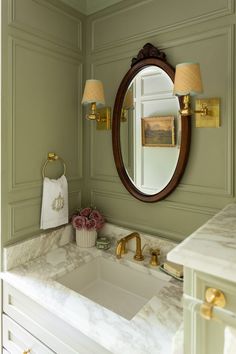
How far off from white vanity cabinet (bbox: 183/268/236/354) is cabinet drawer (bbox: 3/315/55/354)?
79 cm

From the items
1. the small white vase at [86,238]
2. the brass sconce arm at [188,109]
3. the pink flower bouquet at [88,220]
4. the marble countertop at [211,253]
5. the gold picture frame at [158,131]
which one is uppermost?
the brass sconce arm at [188,109]

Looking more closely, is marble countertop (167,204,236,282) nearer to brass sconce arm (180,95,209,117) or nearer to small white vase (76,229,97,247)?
brass sconce arm (180,95,209,117)

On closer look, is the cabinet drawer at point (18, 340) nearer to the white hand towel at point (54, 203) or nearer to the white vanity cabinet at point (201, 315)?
the white hand towel at point (54, 203)

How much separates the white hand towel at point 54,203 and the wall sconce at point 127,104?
0.56 metres

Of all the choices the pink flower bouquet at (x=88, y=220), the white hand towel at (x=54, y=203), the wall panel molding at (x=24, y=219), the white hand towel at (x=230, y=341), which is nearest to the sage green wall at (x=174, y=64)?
the pink flower bouquet at (x=88, y=220)

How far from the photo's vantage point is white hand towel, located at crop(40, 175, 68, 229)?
159cm

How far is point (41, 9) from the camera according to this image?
5.12ft

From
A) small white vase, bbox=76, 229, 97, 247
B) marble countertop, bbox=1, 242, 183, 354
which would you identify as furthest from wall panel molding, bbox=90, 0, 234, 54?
marble countertop, bbox=1, 242, 183, 354

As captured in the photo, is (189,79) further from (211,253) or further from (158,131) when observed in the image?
(211,253)

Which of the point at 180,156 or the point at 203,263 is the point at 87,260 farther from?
the point at 203,263

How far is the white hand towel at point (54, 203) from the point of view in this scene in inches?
62.6

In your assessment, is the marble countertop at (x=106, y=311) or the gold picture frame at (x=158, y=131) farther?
the gold picture frame at (x=158, y=131)

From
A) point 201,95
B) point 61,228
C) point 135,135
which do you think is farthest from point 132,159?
point 61,228

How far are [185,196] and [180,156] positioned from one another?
0.75 ft
